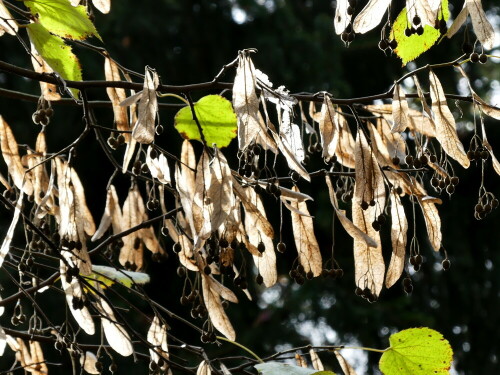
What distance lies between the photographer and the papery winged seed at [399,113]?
0.98 meters

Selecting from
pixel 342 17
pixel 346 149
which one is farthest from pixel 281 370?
pixel 342 17

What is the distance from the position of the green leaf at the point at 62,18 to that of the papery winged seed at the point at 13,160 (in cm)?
30

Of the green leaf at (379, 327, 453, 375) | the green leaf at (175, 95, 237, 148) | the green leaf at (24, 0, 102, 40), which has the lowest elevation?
the green leaf at (379, 327, 453, 375)

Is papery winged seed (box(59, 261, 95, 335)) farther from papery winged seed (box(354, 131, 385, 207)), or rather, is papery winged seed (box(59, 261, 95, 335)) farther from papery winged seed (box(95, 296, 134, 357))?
papery winged seed (box(354, 131, 385, 207))

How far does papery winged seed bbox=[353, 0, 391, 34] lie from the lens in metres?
Answer: 0.92

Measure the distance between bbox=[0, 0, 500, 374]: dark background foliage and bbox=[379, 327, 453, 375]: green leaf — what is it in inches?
109

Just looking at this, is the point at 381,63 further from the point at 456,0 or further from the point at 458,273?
the point at 458,273

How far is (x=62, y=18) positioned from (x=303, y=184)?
117 inches

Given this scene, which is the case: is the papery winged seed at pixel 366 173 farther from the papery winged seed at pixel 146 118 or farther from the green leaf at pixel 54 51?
the green leaf at pixel 54 51

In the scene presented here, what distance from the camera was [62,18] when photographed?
3.19 ft

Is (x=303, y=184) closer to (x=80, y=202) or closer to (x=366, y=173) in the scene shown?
(x=80, y=202)

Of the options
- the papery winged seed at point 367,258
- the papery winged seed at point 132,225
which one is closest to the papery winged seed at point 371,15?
the papery winged seed at point 367,258

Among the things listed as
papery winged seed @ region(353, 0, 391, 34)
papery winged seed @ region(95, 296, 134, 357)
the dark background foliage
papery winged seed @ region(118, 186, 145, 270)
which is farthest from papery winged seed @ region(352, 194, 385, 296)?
the dark background foliage

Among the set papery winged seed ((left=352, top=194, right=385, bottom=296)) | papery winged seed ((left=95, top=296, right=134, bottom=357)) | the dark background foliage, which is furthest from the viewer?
the dark background foliage
